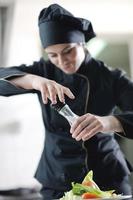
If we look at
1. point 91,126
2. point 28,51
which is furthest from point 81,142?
point 28,51

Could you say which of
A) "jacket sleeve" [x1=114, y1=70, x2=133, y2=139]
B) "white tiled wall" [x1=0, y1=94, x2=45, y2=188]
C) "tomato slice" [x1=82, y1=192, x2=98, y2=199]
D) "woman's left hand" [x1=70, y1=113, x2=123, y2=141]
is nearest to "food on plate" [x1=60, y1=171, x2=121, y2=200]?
"tomato slice" [x1=82, y1=192, x2=98, y2=199]

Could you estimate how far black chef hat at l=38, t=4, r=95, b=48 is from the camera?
80cm

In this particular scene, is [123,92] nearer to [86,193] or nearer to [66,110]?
[66,110]

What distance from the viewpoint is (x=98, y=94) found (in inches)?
33.1

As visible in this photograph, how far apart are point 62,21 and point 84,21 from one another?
0.15 feet

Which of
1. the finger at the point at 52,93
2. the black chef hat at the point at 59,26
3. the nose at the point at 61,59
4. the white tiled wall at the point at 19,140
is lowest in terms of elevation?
the white tiled wall at the point at 19,140

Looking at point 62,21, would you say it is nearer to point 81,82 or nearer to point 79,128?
point 81,82

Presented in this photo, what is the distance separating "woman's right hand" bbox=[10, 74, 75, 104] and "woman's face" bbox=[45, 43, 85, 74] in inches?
2.5

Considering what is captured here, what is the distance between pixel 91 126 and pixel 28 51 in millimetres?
909

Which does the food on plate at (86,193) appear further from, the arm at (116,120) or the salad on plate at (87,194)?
the arm at (116,120)

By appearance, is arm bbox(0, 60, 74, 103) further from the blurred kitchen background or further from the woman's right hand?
the blurred kitchen background

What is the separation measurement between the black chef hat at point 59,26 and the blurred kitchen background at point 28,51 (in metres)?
0.45

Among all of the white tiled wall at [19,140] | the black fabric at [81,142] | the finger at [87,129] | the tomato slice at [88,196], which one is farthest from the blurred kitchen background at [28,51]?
the tomato slice at [88,196]

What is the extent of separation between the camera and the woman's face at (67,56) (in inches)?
31.8
